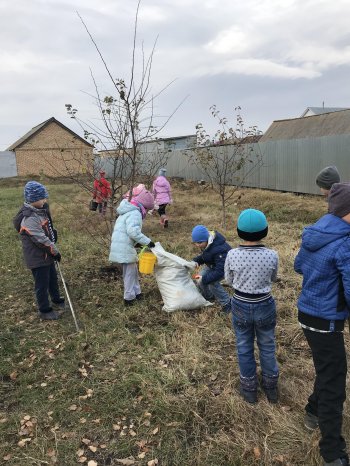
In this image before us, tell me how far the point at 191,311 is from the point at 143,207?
148cm

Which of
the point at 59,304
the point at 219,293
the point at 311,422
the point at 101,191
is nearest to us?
the point at 311,422

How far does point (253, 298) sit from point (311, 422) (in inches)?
35.2

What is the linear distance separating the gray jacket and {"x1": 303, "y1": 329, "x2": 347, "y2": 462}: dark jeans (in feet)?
10.7

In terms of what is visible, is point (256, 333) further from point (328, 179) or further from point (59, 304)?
point (59, 304)

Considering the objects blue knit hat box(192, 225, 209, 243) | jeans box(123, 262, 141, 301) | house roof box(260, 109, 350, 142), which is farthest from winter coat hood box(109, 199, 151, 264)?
house roof box(260, 109, 350, 142)

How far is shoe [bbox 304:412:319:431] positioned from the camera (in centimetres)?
265

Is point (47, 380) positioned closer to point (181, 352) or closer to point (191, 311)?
point (181, 352)

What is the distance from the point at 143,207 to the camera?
5.19 meters

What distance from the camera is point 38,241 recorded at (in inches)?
179

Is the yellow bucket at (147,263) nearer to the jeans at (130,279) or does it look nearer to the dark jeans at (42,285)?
the jeans at (130,279)

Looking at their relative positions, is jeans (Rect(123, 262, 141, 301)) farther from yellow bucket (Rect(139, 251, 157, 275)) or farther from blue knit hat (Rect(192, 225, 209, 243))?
blue knit hat (Rect(192, 225, 209, 243))

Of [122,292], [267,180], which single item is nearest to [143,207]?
[122,292]

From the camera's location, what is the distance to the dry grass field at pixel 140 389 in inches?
103

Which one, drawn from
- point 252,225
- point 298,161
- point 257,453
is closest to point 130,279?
point 252,225
